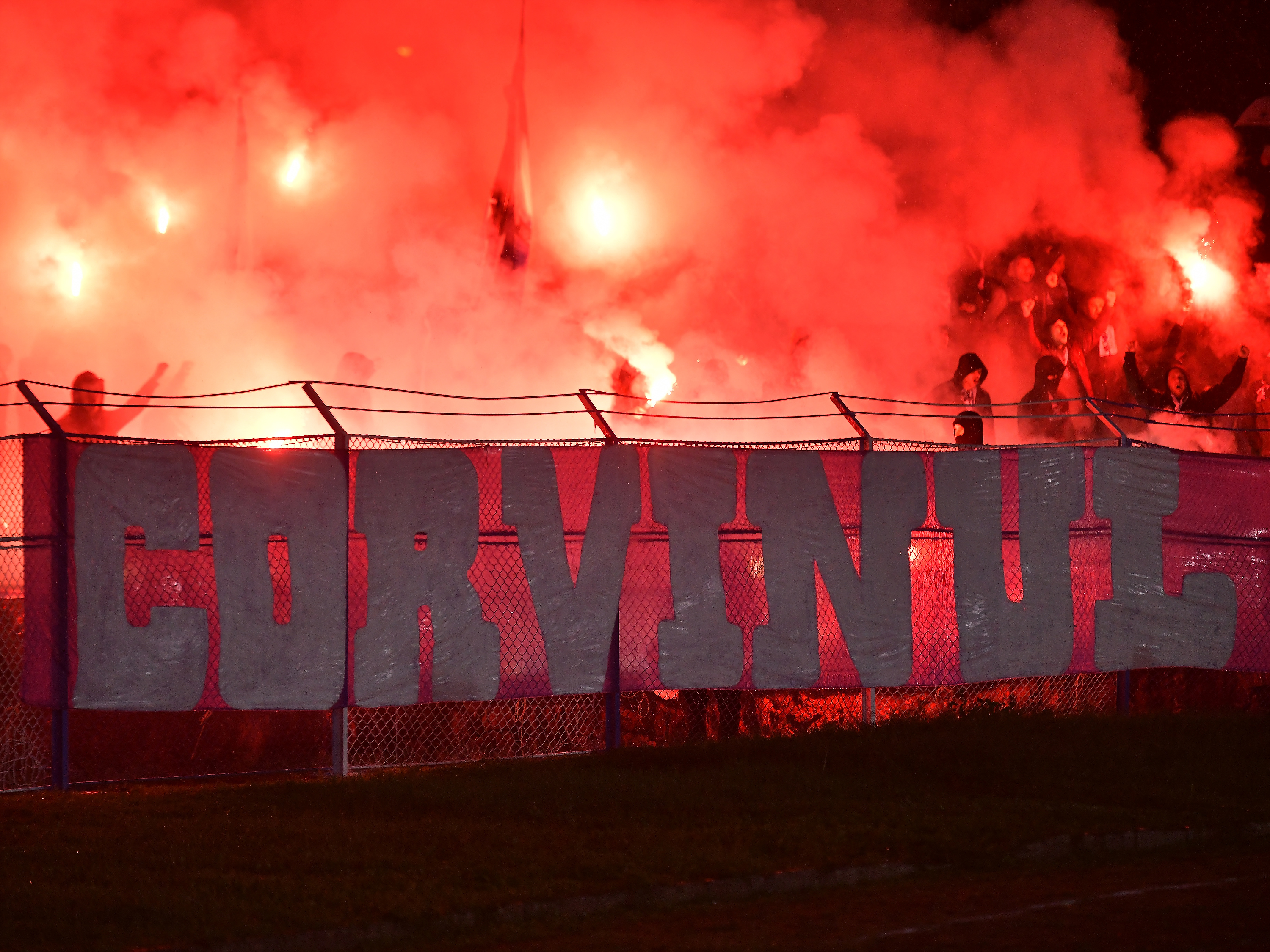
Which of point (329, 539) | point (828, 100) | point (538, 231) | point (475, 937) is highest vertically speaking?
point (828, 100)

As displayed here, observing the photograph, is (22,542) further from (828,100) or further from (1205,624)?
(828,100)

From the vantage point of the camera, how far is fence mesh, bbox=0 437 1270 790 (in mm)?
8289

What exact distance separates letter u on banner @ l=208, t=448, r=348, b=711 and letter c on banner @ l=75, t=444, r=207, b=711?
0.54ft

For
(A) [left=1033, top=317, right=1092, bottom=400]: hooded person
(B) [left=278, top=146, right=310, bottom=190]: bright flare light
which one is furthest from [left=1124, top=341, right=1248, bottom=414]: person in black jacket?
(B) [left=278, top=146, right=310, bottom=190]: bright flare light

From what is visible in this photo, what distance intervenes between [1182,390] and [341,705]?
15.3 metres

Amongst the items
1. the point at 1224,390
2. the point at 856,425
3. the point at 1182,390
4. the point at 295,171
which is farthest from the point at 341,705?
the point at 1224,390

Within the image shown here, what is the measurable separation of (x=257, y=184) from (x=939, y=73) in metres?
9.55

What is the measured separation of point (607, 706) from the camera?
28.8 feet

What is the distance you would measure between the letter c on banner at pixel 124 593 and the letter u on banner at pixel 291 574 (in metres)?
0.16

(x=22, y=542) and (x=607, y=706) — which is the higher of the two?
(x=22, y=542)

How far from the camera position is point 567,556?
881 cm

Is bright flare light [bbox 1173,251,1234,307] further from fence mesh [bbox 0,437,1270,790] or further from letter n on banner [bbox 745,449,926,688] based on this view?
letter n on banner [bbox 745,449,926,688]

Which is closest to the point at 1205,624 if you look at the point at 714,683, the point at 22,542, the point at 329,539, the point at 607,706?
the point at 714,683

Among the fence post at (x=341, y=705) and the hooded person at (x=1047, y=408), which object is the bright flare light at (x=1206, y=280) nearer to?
the hooded person at (x=1047, y=408)
